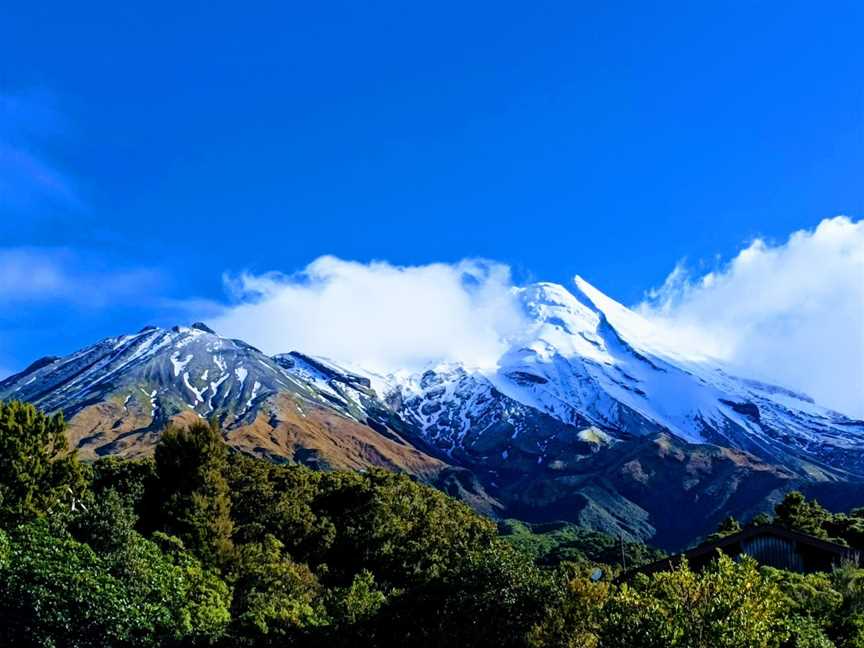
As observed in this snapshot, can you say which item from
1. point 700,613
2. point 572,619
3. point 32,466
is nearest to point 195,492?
point 32,466

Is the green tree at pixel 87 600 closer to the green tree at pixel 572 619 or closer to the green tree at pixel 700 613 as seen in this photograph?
the green tree at pixel 572 619

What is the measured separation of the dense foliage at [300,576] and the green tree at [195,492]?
0.08m

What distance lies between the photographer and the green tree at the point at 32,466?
32125 mm

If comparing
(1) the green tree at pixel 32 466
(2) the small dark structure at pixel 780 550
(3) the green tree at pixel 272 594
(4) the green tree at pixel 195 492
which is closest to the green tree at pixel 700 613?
(3) the green tree at pixel 272 594

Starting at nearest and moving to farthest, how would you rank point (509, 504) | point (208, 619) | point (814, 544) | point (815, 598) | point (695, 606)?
1. point (695, 606)
2. point (815, 598)
3. point (208, 619)
4. point (814, 544)
5. point (509, 504)

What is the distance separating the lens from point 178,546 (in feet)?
115

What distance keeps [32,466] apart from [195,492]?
26.2 feet

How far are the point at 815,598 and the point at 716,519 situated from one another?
510ft

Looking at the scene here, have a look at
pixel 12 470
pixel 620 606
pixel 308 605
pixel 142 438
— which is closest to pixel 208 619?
pixel 308 605

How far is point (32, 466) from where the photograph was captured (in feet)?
110

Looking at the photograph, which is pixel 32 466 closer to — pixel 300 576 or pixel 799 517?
pixel 300 576

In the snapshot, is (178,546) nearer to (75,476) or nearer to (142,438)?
(75,476)

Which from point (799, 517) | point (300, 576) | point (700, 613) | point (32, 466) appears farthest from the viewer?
point (799, 517)

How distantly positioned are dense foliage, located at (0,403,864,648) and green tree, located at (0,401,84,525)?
8 cm
